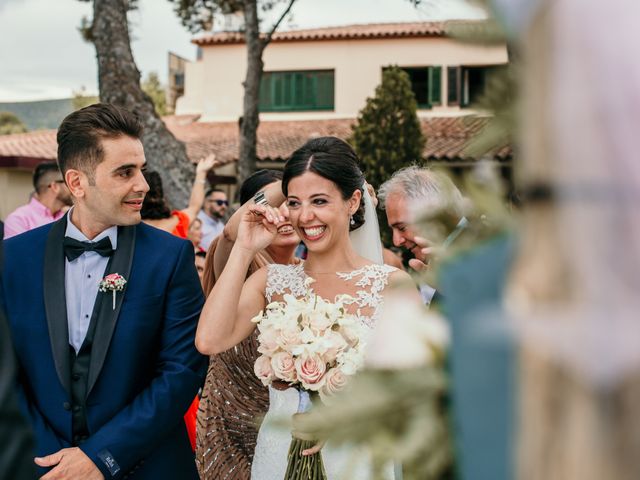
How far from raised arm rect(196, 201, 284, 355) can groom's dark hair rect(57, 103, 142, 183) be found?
65 cm

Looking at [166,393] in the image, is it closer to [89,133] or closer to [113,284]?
[113,284]

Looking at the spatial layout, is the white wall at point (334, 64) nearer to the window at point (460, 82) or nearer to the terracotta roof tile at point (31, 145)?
the window at point (460, 82)

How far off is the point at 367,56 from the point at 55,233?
26.5m

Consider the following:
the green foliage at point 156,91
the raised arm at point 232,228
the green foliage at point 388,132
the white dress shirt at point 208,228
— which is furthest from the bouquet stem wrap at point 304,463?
the green foliage at point 156,91

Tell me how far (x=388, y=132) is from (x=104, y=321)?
16.8 meters

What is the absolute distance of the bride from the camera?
340 cm

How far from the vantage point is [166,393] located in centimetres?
307

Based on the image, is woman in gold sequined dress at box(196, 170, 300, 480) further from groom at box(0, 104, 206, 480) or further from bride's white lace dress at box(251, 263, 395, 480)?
groom at box(0, 104, 206, 480)

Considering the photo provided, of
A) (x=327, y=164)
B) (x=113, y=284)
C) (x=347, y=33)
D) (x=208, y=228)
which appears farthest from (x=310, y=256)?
(x=347, y=33)

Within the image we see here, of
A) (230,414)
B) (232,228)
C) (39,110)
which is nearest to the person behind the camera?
(230,414)

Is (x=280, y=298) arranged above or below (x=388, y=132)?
below

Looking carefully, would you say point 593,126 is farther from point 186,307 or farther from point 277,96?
point 277,96

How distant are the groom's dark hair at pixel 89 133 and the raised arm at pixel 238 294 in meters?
0.65

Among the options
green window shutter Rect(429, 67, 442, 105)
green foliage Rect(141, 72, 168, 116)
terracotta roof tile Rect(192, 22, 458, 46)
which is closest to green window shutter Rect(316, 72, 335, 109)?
terracotta roof tile Rect(192, 22, 458, 46)
